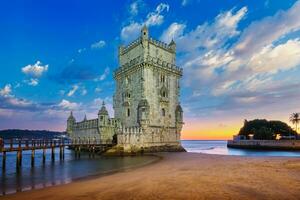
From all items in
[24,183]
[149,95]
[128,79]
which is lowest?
[24,183]

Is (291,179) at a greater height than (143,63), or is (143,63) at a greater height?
(143,63)

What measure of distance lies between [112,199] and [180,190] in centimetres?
361

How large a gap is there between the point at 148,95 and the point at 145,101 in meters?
1.63

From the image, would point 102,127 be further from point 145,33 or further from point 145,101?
point 145,33

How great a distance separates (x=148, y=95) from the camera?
45.4 metres

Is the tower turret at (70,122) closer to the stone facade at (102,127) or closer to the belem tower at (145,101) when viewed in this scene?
the stone facade at (102,127)

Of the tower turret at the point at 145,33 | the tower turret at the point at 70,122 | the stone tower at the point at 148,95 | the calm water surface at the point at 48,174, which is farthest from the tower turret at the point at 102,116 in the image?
the tower turret at the point at 70,122

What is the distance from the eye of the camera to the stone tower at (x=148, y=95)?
44.2 meters

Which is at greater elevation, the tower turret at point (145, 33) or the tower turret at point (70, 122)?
the tower turret at point (145, 33)

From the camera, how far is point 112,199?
1217 centimetres

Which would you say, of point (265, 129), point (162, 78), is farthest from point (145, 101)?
point (265, 129)

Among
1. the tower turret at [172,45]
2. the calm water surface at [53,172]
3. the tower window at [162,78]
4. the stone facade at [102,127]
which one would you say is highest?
the tower turret at [172,45]

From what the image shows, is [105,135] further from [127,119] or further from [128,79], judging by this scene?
[128,79]

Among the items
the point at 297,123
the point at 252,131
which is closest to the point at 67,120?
the point at 252,131
